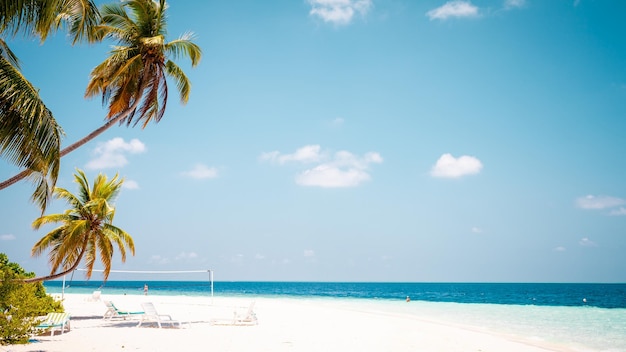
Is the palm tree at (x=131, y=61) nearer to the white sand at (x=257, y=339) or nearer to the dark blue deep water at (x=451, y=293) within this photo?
the white sand at (x=257, y=339)

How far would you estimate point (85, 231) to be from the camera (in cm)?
1192

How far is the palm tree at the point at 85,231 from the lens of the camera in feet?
38.8

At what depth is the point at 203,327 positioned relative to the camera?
45.9 ft

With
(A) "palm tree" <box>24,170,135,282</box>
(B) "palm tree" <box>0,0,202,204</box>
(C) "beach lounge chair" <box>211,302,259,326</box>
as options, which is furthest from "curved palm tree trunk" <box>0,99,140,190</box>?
(C) "beach lounge chair" <box>211,302,259,326</box>

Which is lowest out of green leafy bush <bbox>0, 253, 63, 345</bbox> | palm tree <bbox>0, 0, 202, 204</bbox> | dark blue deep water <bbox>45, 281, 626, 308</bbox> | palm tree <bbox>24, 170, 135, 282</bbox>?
dark blue deep water <bbox>45, 281, 626, 308</bbox>

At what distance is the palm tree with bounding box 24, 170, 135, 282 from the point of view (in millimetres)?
11836

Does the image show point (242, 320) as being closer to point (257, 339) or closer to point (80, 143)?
point (257, 339)

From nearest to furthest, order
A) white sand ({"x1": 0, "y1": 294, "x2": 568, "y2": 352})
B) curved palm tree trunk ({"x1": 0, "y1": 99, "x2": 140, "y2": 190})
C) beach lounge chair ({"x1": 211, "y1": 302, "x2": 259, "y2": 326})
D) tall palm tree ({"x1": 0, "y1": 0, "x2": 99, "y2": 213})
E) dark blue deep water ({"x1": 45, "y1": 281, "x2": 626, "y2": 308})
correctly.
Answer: tall palm tree ({"x1": 0, "y1": 0, "x2": 99, "y2": 213})
curved palm tree trunk ({"x1": 0, "y1": 99, "x2": 140, "y2": 190})
white sand ({"x1": 0, "y1": 294, "x2": 568, "y2": 352})
beach lounge chair ({"x1": 211, "y1": 302, "x2": 259, "y2": 326})
dark blue deep water ({"x1": 45, "y1": 281, "x2": 626, "y2": 308})

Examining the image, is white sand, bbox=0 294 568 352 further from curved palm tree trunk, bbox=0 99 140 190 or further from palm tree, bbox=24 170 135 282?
curved palm tree trunk, bbox=0 99 140 190

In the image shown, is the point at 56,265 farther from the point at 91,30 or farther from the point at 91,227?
the point at 91,30

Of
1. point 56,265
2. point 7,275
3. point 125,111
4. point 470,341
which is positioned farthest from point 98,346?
point 470,341

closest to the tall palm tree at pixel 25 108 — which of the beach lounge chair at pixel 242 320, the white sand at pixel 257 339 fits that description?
the white sand at pixel 257 339

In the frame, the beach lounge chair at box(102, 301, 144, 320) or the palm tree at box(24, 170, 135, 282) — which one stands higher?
the palm tree at box(24, 170, 135, 282)

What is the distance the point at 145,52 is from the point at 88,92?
1433 mm
